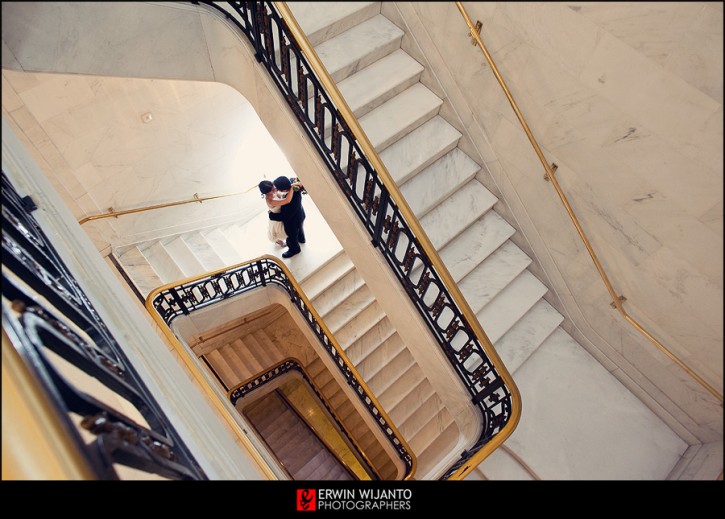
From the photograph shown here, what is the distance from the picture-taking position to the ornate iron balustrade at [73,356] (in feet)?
4.67

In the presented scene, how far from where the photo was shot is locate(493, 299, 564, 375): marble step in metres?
4.80

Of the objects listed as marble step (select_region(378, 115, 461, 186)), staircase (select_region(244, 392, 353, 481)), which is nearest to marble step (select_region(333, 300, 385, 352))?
marble step (select_region(378, 115, 461, 186))

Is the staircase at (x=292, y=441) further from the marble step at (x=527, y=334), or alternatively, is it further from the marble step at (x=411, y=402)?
the marble step at (x=527, y=334)

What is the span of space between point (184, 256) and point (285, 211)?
2208 millimetres

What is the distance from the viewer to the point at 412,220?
3.56 metres

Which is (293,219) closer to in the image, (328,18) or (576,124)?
(328,18)

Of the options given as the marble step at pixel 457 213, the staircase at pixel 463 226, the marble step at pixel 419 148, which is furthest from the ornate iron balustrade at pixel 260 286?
the marble step at pixel 419 148

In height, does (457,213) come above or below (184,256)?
below

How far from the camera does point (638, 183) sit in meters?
3.10

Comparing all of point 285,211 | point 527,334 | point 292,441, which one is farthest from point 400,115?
point 292,441

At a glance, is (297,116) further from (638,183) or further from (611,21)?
(638,183)

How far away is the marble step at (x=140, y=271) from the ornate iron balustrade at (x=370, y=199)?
3815 millimetres

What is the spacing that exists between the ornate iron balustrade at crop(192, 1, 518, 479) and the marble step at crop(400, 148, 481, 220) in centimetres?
45
